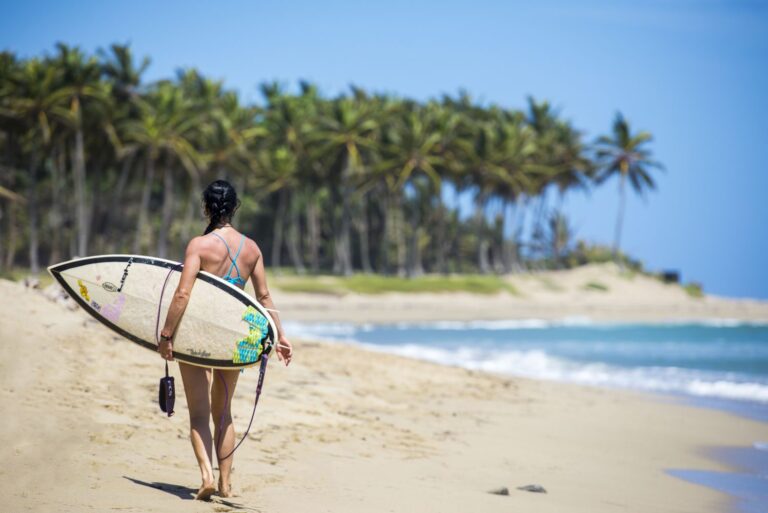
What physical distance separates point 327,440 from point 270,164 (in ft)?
154

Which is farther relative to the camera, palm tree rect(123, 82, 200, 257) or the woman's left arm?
palm tree rect(123, 82, 200, 257)

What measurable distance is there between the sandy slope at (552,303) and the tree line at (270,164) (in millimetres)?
6589

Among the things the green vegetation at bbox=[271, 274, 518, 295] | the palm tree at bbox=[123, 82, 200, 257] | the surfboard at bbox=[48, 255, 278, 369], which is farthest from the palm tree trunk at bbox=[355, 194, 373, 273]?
the surfboard at bbox=[48, 255, 278, 369]

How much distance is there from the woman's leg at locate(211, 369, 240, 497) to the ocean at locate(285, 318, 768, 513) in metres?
3.63

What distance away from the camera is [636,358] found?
62.4ft

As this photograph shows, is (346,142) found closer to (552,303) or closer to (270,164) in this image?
(270,164)

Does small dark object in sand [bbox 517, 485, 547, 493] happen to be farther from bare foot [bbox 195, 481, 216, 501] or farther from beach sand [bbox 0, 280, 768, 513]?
bare foot [bbox 195, 481, 216, 501]

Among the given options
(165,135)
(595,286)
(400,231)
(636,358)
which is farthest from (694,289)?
(636,358)

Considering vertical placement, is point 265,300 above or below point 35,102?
below

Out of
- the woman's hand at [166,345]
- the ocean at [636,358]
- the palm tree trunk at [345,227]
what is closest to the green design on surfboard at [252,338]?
the woman's hand at [166,345]

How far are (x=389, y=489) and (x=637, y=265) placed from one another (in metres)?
58.4

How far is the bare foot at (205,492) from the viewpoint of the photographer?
15.2 feet

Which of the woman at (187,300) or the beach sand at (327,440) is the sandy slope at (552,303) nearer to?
the beach sand at (327,440)

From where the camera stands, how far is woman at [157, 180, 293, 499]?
4.68 m
